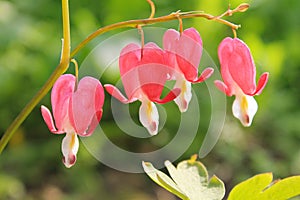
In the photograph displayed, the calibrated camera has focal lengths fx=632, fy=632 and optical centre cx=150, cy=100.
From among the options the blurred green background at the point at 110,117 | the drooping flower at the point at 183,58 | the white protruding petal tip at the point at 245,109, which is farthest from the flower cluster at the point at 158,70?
the blurred green background at the point at 110,117

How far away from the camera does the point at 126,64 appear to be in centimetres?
136

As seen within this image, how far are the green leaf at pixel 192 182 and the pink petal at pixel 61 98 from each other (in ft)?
0.73

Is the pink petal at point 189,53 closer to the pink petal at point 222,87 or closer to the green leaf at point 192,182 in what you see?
the pink petal at point 222,87

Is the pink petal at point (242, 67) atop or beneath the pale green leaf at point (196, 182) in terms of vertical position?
atop

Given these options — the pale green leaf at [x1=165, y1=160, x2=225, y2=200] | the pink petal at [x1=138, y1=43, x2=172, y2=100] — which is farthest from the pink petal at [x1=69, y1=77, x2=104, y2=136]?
the pale green leaf at [x1=165, y1=160, x2=225, y2=200]

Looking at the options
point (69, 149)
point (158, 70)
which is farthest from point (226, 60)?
Answer: point (69, 149)

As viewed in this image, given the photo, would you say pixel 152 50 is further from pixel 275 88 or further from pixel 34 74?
pixel 275 88

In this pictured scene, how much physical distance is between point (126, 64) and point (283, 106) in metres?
2.11

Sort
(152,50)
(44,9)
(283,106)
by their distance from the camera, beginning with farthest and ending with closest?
(44,9) → (283,106) → (152,50)

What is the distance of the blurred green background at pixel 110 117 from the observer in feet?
9.94

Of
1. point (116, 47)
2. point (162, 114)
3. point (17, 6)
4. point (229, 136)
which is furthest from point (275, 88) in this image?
point (17, 6)

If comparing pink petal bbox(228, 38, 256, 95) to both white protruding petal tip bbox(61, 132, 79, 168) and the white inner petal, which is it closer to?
the white inner petal

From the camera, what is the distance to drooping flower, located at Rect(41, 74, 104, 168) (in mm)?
1319

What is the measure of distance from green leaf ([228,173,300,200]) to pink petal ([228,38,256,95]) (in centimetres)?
20
